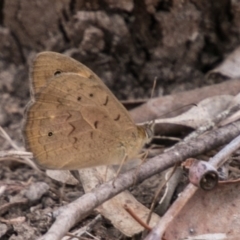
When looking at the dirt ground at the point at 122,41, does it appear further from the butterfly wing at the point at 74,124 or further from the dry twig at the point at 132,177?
the dry twig at the point at 132,177

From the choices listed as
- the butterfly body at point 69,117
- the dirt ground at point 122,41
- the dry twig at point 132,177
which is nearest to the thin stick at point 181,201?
the dry twig at point 132,177

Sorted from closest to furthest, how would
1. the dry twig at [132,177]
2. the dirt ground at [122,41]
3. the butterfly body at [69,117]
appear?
the dry twig at [132,177] → the butterfly body at [69,117] → the dirt ground at [122,41]

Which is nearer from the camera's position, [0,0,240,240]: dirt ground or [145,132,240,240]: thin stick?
[145,132,240,240]: thin stick

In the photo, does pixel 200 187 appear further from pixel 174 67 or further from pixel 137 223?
pixel 174 67

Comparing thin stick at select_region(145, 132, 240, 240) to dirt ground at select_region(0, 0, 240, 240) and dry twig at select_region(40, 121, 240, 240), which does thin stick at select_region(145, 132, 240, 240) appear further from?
dirt ground at select_region(0, 0, 240, 240)

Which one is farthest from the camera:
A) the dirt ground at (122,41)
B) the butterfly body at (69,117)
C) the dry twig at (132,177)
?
the dirt ground at (122,41)

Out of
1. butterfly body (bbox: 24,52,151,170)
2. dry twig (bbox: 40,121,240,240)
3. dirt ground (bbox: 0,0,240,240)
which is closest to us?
dry twig (bbox: 40,121,240,240)

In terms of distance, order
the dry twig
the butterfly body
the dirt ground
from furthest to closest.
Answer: the dirt ground → the butterfly body → the dry twig

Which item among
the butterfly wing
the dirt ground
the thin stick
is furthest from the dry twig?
the dirt ground
